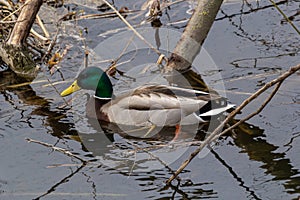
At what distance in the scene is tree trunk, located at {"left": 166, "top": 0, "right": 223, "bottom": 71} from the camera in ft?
25.1

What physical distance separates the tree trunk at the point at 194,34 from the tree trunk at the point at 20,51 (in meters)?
1.61

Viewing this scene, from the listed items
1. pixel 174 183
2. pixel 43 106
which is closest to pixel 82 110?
pixel 43 106

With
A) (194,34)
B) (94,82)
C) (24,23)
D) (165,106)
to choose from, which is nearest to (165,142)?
(165,106)

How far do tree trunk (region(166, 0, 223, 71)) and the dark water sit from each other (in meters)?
0.23

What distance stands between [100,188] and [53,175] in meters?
0.49

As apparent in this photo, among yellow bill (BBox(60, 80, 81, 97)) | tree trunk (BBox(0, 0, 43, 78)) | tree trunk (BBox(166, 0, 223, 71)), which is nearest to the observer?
yellow bill (BBox(60, 80, 81, 97))

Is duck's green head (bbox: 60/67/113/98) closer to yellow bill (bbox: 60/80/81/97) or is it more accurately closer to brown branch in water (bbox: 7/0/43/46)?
yellow bill (bbox: 60/80/81/97)

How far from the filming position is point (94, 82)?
7395 mm

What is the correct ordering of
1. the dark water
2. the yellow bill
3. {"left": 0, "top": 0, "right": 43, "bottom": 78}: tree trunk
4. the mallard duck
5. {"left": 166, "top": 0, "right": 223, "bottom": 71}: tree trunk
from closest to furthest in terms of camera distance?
1. the dark water
2. the mallard duck
3. the yellow bill
4. {"left": 166, "top": 0, "right": 223, "bottom": 71}: tree trunk
5. {"left": 0, "top": 0, "right": 43, "bottom": 78}: tree trunk

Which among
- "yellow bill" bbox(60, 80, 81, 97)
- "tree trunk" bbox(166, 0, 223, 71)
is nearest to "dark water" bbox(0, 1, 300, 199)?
"yellow bill" bbox(60, 80, 81, 97)

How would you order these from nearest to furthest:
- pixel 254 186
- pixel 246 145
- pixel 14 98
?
pixel 254 186 → pixel 246 145 → pixel 14 98

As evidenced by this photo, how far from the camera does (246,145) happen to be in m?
6.18

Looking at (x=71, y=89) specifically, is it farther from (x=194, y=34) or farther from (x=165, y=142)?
(x=194, y=34)

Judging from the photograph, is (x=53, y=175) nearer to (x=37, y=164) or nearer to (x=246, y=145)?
(x=37, y=164)
